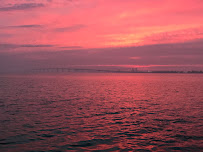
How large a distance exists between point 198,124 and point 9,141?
22.1 metres

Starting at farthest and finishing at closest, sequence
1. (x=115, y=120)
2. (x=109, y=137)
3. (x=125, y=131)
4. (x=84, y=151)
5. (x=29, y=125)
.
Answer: (x=115, y=120), (x=29, y=125), (x=125, y=131), (x=109, y=137), (x=84, y=151)

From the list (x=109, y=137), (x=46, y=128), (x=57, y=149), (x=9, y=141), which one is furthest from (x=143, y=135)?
(x=9, y=141)

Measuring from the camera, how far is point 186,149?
Result: 19078 mm

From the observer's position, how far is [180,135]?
22922 mm

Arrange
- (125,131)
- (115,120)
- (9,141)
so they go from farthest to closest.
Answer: (115,120)
(125,131)
(9,141)

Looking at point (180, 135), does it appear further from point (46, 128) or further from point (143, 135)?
point (46, 128)

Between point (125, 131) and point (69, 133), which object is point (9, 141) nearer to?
point (69, 133)

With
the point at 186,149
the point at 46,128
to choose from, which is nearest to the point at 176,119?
the point at 186,149

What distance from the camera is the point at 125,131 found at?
79.8 feet

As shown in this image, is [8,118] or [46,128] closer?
[46,128]

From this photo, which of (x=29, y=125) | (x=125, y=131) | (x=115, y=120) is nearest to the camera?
(x=125, y=131)

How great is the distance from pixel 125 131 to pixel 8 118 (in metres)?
16.5

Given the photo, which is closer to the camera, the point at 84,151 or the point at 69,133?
the point at 84,151

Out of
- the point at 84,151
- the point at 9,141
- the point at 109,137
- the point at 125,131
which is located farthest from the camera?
the point at 125,131
